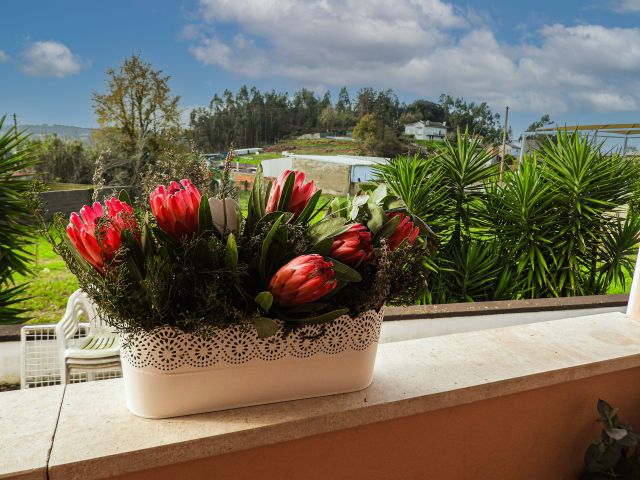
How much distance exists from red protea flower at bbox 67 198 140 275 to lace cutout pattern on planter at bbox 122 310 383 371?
0.31 ft

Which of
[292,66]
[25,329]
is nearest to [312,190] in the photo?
[25,329]

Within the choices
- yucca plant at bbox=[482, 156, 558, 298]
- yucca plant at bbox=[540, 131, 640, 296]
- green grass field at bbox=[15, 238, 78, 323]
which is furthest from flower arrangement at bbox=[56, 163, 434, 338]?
green grass field at bbox=[15, 238, 78, 323]

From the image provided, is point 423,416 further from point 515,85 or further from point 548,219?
point 515,85

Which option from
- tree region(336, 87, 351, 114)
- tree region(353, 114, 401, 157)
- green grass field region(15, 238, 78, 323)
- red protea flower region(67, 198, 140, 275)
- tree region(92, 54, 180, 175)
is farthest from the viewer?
tree region(336, 87, 351, 114)

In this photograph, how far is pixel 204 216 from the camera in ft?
1.73

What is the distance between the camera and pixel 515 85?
52750 millimetres

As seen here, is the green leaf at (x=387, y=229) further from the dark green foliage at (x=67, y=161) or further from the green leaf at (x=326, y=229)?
the dark green foliage at (x=67, y=161)

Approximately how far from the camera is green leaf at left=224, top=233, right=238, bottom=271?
19.7 inches

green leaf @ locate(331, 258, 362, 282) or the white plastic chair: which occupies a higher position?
green leaf @ locate(331, 258, 362, 282)

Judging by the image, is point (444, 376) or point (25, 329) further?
point (25, 329)

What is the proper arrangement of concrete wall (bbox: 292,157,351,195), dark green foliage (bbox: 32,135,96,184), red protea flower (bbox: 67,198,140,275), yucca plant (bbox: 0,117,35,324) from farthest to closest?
dark green foliage (bbox: 32,135,96,184) < concrete wall (bbox: 292,157,351,195) < yucca plant (bbox: 0,117,35,324) < red protea flower (bbox: 67,198,140,275)

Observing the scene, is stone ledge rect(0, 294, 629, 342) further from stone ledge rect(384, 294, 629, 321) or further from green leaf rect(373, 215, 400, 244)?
green leaf rect(373, 215, 400, 244)

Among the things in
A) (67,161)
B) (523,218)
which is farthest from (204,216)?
(67,161)

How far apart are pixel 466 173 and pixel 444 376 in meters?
2.14
